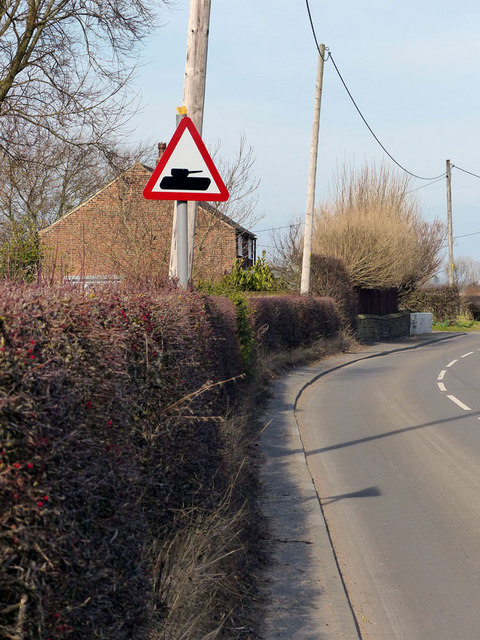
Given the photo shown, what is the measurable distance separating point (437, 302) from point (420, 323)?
8.35 m

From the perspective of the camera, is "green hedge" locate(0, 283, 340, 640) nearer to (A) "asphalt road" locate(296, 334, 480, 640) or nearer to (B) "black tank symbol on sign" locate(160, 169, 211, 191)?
(A) "asphalt road" locate(296, 334, 480, 640)

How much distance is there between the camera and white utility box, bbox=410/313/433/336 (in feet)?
129

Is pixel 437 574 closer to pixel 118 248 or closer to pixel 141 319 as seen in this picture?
pixel 141 319

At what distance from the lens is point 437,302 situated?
47.9 meters

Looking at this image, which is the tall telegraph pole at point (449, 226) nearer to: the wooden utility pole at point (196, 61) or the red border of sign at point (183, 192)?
the wooden utility pole at point (196, 61)

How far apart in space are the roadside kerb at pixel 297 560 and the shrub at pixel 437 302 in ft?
127

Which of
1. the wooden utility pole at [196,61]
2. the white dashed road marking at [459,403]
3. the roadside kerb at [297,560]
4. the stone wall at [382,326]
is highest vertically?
the wooden utility pole at [196,61]

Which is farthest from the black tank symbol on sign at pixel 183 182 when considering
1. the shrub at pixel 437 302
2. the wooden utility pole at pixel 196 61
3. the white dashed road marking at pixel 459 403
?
the shrub at pixel 437 302

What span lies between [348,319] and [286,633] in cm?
2503

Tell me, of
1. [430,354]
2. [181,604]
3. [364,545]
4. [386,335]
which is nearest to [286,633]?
[181,604]

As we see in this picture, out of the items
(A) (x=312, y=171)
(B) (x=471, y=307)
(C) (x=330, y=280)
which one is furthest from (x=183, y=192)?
(B) (x=471, y=307)

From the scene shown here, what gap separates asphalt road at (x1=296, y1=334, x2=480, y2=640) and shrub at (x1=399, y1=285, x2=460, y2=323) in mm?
32571

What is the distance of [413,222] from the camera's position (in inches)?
1458

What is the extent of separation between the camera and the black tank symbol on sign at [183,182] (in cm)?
608
